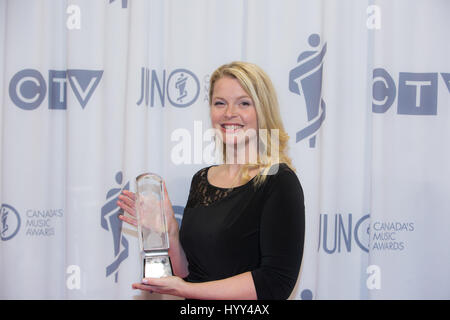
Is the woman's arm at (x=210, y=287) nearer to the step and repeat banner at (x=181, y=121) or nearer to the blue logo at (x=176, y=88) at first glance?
the step and repeat banner at (x=181, y=121)

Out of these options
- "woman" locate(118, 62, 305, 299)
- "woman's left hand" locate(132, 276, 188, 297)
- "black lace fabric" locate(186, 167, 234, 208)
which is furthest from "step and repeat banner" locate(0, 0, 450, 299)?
"woman's left hand" locate(132, 276, 188, 297)

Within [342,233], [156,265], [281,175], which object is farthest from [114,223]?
[342,233]

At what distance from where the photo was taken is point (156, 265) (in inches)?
48.5

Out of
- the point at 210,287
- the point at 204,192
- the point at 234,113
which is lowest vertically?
the point at 210,287

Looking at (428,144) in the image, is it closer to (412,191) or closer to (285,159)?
(412,191)

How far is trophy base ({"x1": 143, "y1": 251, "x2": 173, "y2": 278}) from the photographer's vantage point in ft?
3.99

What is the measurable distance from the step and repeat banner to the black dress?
20.2 inches

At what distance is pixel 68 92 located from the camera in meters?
1.79

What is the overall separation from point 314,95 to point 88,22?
3.49 ft

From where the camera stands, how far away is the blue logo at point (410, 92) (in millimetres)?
1845

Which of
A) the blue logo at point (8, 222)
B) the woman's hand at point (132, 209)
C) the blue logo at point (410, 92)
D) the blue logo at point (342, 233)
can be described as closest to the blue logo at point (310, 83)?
the blue logo at point (410, 92)

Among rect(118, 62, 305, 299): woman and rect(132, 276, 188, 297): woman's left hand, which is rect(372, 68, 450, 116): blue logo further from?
rect(132, 276, 188, 297): woman's left hand

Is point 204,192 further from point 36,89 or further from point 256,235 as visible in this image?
point 36,89

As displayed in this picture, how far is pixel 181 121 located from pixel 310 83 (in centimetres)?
61
